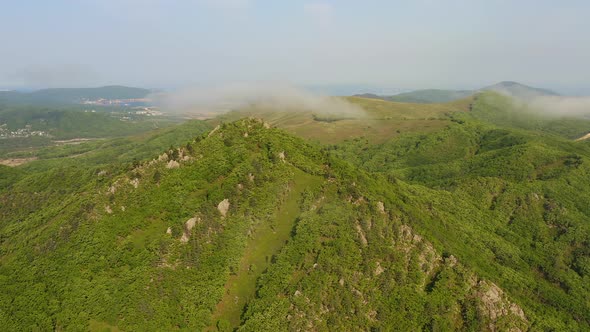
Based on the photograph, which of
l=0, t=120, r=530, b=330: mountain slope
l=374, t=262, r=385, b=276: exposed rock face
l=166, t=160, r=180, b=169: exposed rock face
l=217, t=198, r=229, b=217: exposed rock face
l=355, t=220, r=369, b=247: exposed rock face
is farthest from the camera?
l=166, t=160, r=180, b=169: exposed rock face

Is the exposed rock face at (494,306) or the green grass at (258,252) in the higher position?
the green grass at (258,252)

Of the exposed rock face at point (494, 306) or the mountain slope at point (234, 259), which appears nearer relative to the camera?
the mountain slope at point (234, 259)

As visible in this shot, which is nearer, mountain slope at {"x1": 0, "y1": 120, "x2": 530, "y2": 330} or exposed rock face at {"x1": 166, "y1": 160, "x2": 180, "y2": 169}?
mountain slope at {"x1": 0, "y1": 120, "x2": 530, "y2": 330}

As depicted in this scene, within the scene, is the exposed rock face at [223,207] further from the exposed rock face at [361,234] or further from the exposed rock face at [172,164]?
the exposed rock face at [361,234]

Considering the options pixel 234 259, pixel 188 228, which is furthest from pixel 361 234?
pixel 188 228

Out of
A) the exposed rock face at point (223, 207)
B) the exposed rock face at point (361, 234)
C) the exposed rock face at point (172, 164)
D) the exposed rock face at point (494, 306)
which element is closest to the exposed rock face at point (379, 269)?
the exposed rock face at point (361, 234)

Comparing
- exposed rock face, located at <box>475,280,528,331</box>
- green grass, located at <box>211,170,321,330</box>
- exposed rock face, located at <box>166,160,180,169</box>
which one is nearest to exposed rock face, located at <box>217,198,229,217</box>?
green grass, located at <box>211,170,321,330</box>

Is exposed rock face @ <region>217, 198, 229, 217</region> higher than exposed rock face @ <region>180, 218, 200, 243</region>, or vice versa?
exposed rock face @ <region>217, 198, 229, 217</region>

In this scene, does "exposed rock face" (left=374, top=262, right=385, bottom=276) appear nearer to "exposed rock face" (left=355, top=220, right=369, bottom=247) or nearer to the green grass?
"exposed rock face" (left=355, top=220, right=369, bottom=247)

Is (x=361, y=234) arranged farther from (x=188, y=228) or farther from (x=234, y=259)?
(x=188, y=228)
